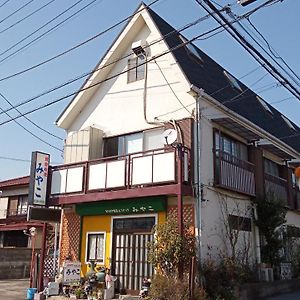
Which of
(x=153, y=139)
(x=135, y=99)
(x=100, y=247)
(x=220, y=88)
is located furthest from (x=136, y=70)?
(x=100, y=247)

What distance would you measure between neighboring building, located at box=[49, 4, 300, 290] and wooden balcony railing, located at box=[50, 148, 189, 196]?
0.03 metres

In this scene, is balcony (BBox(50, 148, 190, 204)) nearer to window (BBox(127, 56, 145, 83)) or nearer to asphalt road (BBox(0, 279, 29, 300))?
window (BBox(127, 56, 145, 83))

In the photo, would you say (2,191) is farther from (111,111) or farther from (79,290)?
(79,290)

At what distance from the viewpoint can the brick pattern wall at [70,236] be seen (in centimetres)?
1406

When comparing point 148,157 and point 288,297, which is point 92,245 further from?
point 288,297

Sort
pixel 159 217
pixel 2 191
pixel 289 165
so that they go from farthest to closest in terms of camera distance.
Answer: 1. pixel 2 191
2. pixel 289 165
3. pixel 159 217

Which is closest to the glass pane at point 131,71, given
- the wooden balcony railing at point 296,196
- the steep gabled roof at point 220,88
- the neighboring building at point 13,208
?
the steep gabled roof at point 220,88

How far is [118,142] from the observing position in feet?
47.3

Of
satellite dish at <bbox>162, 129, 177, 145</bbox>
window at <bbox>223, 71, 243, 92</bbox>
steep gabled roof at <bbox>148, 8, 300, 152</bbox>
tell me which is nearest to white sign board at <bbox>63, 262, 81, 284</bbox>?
satellite dish at <bbox>162, 129, 177, 145</bbox>

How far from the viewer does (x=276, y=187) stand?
1647 cm

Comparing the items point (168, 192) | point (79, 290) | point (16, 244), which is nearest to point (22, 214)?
point (16, 244)

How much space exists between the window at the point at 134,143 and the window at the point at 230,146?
6.42ft

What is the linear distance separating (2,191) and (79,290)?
19964 millimetres

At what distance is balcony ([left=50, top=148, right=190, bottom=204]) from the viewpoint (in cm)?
1122
